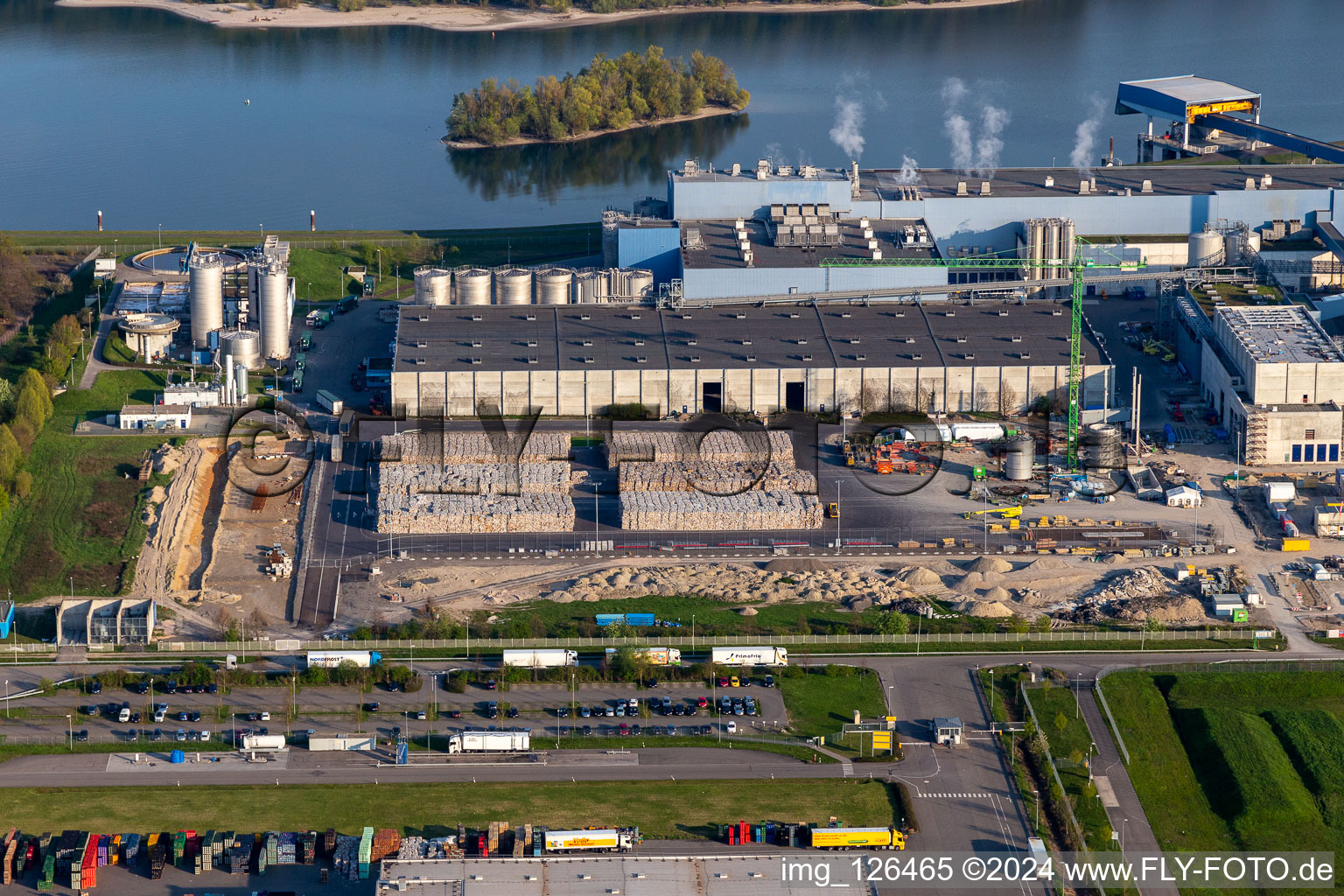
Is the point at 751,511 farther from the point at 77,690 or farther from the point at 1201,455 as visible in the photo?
the point at 77,690

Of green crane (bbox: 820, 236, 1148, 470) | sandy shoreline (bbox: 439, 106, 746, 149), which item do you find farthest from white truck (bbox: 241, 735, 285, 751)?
sandy shoreline (bbox: 439, 106, 746, 149)

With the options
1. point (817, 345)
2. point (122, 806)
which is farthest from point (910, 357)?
point (122, 806)

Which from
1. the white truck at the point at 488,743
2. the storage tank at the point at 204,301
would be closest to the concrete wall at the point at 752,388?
the storage tank at the point at 204,301

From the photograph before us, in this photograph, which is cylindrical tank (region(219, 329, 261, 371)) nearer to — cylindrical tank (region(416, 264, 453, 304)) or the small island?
cylindrical tank (region(416, 264, 453, 304))

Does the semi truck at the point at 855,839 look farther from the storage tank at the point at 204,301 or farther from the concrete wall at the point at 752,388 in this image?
the storage tank at the point at 204,301

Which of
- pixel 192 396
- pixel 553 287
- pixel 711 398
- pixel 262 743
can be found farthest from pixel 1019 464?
pixel 192 396

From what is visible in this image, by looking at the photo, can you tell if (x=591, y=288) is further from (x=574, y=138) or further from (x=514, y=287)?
(x=574, y=138)
